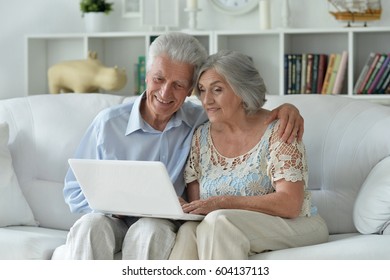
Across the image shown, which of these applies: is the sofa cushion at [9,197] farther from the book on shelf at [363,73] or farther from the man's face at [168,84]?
the book on shelf at [363,73]

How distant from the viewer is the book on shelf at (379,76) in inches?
175

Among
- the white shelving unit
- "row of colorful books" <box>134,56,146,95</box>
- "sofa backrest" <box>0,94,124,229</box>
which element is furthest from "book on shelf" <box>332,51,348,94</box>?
"sofa backrest" <box>0,94,124,229</box>

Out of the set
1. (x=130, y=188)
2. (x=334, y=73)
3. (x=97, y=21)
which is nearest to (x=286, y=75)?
(x=334, y=73)

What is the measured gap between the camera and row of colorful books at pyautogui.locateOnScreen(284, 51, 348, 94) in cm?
452

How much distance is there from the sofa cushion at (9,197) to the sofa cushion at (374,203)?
3.99ft

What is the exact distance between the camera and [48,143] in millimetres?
3295

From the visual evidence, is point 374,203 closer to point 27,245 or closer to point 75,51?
point 27,245

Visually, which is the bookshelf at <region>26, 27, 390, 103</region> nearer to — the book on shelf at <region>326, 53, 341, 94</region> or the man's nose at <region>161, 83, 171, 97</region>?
the book on shelf at <region>326, 53, 341, 94</region>

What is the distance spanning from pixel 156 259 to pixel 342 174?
0.83 metres

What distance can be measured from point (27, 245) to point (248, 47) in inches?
92.7

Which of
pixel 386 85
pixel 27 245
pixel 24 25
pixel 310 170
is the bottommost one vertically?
pixel 27 245

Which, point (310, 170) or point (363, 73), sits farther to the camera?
point (363, 73)

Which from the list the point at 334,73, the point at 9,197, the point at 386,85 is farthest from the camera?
the point at 334,73

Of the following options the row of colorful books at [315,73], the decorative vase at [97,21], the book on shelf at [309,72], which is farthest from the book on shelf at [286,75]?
the decorative vase at [97,21]
